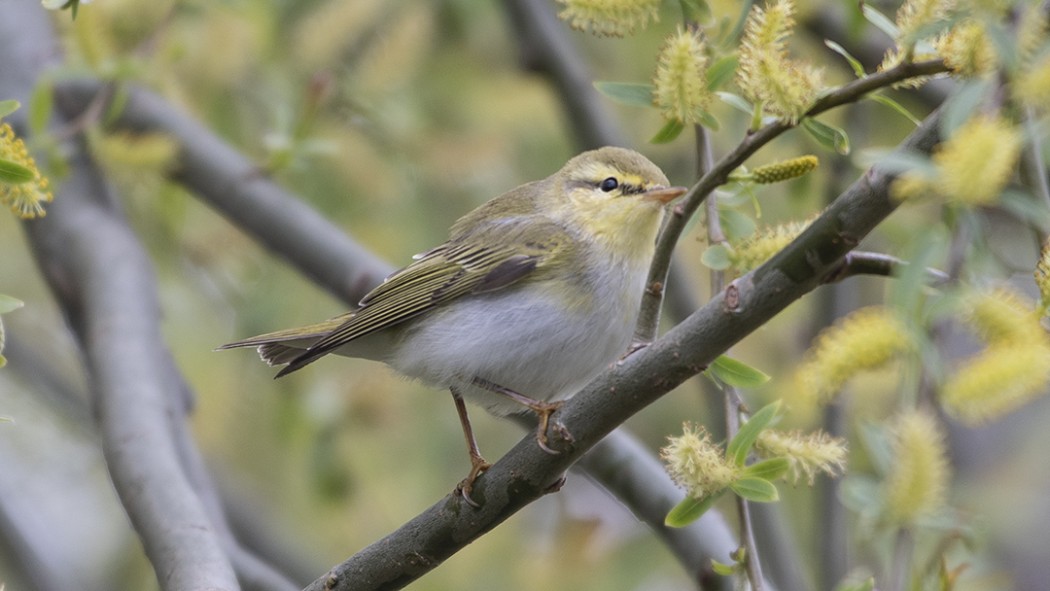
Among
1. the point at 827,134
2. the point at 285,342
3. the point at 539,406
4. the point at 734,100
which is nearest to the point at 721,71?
the point at 734,100

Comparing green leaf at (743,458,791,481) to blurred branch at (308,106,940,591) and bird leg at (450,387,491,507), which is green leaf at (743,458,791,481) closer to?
blurred branch at (308,106,940,591)

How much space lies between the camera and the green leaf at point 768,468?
2520 mm

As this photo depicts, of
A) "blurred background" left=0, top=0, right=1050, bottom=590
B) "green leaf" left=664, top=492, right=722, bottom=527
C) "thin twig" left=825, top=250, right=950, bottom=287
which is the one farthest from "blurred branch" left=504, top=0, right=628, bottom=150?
"thin twig" left=825, top=250, right=950, bottom=287

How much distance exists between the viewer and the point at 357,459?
5.95 metres

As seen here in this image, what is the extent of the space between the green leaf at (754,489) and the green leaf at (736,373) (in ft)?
0.80

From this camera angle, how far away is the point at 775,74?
2262 millimetres

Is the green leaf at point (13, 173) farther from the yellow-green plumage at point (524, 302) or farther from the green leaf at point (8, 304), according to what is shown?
the yellow-green plumage at point (524, 302)

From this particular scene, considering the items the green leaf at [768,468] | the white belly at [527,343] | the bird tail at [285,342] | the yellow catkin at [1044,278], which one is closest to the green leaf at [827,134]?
the yellow catkin at [1044,278]

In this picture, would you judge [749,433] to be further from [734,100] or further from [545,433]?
[734,100]

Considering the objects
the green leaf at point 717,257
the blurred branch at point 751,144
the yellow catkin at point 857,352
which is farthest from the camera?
the green leaf at point 717,257

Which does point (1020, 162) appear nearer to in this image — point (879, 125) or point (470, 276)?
point (470, 276)

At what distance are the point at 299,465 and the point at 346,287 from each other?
139 cm

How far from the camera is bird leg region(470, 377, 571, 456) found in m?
2.66

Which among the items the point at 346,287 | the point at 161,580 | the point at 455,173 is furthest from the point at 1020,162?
the point at 455,173
